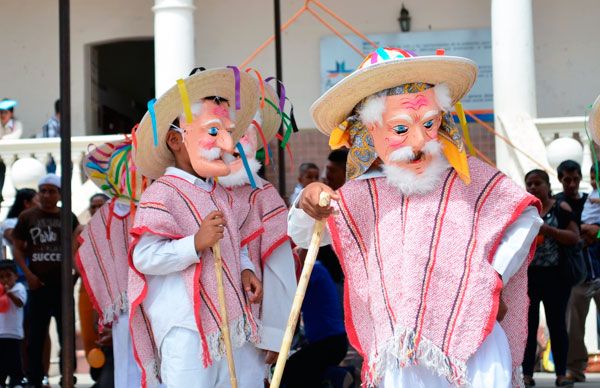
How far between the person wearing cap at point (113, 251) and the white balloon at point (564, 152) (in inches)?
264

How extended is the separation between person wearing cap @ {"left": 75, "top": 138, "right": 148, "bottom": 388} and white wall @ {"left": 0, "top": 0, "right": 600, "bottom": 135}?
32.1 ft

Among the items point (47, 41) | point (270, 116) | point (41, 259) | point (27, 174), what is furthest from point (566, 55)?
point (270, 116)

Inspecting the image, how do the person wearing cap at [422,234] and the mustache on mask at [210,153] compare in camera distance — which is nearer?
the person wearing cap at [422,234]

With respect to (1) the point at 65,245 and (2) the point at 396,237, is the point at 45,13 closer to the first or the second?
(1) the point at 65,245

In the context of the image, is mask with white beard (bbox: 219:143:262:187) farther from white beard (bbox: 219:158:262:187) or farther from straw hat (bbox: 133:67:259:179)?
straw hat (bbox: 133:67:259:179)

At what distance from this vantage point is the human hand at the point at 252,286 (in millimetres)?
6121

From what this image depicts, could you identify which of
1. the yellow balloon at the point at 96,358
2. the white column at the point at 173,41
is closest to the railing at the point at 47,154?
the white column at the point at 173,41

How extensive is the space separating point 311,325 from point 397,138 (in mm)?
2841

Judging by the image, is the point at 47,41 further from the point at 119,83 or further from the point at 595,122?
the point at 595,122

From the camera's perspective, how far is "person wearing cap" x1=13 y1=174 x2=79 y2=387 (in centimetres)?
985

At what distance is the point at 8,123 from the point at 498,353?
39.6ft

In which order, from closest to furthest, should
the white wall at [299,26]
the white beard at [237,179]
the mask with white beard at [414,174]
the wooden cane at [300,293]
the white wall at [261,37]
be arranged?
the wooden cane at [300,293]
the mask with white beard at [414,174]
the white beard at [237,179]
the white wall at [261,37]
the white wall at [299,26]

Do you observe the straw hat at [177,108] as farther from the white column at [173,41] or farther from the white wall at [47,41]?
the white wall at [47,41]

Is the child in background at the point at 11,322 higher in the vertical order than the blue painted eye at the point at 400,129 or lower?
lower
